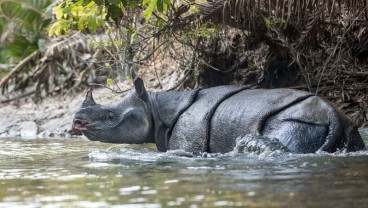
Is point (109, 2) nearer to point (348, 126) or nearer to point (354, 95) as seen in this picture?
point (348, 126)

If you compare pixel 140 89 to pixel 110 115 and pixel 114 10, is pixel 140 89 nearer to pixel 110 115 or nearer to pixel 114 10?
pixel 110 115

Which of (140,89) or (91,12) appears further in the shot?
(91,12)

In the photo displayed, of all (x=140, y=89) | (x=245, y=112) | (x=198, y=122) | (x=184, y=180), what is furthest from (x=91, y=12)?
(x=184, y=180)

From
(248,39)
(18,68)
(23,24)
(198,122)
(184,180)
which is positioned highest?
(23,24)

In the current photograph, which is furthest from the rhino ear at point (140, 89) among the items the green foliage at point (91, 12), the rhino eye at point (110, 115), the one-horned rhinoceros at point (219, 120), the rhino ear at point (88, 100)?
the green foliage at point (91, 12)

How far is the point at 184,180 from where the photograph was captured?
17.1ft

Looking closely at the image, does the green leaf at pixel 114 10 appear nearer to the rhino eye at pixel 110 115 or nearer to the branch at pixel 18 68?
the rhino eye at pixel 110 115

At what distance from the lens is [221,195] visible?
446cm

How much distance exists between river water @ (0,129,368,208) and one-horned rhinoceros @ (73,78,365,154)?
0.79ft

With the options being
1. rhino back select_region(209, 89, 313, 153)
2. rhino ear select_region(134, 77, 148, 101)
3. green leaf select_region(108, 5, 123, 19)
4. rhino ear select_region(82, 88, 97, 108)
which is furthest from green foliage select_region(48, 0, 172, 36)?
rhino back select_region(209, 89, 313, 153)

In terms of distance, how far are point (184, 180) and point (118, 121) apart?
123 inches

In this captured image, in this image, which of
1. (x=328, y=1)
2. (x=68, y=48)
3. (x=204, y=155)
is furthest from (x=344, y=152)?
(x=68, y=48)

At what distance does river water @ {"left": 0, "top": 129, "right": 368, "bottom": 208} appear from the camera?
4.31m

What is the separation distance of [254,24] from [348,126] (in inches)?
112
